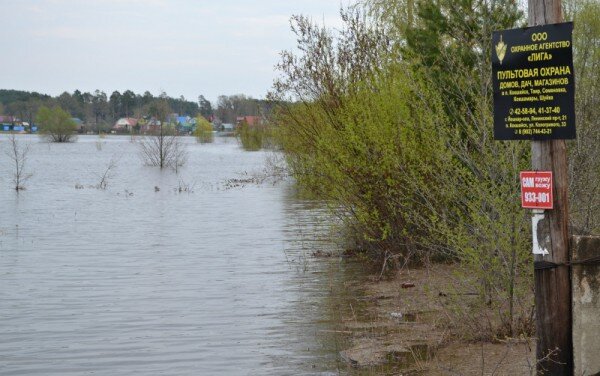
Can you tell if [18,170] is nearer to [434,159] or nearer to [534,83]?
[434,159]

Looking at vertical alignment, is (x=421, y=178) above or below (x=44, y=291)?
above

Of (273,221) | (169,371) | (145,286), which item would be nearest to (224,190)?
(273,221)

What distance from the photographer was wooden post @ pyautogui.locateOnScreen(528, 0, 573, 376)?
677cm

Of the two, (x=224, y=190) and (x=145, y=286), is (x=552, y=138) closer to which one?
(x=145, y=286)

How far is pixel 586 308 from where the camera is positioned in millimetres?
6816

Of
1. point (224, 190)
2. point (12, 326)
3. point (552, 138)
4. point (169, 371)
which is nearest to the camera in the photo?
point (552, 138)

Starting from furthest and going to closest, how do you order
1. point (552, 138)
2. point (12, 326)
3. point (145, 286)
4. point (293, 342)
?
point (145, 286)
point (12, 326)
point (293, 342)
point (552, 138)

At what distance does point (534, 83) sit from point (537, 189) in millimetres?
801

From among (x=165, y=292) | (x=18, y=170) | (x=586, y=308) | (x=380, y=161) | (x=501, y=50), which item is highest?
(x=501, y=50)

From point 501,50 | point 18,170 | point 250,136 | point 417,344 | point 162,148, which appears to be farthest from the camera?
point 250,136

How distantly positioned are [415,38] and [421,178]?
9.39 ft

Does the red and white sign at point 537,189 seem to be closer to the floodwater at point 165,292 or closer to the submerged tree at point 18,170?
the floodwater at point 165,292

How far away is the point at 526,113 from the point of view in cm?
684

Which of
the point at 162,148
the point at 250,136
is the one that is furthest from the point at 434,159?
the point at 250,136
